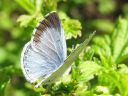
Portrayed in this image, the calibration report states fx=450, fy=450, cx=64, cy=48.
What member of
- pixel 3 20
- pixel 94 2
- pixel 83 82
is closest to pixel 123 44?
pixel 83 82

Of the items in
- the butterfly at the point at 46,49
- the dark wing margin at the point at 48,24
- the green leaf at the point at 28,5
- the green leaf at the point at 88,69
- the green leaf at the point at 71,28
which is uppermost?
the green leaf at the point at 28,5

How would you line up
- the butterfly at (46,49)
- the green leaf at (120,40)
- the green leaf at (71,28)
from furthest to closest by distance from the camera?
the green leaf at (120,40) → the green leaf at (71,28) → the butterfly at (46,49)

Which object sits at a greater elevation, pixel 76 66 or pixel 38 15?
pixel 38 15

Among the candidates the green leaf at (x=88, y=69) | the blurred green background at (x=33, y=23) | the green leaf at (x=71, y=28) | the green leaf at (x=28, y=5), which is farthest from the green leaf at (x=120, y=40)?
the green leaf at (x=28, y=5)

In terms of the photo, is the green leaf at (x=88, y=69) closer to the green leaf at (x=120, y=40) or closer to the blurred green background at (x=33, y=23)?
the blurred green background at (x=33, y=23)

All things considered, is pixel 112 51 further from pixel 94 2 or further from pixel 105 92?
pixel 94 2

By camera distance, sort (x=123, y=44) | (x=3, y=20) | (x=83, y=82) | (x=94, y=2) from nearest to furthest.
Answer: (x=83, y=82) → (x=123, y=44) → (x=3, y=20) → (x=94, y=2)

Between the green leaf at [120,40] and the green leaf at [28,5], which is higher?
the green leaf at [28,5]

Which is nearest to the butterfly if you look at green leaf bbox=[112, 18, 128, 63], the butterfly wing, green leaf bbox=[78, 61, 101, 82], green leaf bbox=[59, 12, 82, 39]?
the butterfly wing
